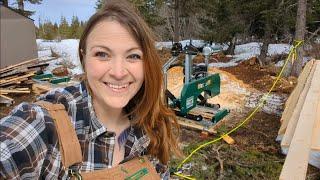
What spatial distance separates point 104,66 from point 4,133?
61 centimetres

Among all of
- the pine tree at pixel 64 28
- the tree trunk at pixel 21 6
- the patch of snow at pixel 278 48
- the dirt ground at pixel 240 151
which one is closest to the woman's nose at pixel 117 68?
the dirt ground at pixel 240 151

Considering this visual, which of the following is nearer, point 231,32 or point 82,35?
point 82,35

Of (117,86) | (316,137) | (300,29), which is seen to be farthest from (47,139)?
(300,29)

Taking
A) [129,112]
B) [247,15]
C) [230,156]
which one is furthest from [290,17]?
[129,112]

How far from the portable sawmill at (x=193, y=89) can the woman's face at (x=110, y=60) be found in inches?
215

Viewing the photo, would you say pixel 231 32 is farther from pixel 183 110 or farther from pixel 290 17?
pixel 183 110

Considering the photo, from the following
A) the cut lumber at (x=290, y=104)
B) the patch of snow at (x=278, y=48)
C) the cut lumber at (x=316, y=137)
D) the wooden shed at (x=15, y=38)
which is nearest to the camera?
the cut lumber at (x=316, y=137)

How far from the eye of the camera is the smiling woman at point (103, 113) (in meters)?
1.45

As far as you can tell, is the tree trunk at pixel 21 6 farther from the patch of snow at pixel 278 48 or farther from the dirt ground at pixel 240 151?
the patch of snow at pixel 278 48

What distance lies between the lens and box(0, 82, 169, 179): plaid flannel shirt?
54.9 inches

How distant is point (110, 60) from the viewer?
1.84 metres

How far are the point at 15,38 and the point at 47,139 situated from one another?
1736 cm

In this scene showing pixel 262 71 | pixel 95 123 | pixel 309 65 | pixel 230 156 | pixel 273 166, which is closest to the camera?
pixel 95 123

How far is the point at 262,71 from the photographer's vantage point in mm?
14750
